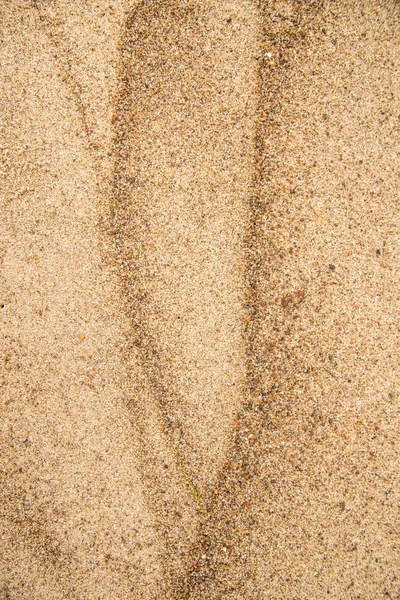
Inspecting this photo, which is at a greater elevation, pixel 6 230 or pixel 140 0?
pixel 140 0

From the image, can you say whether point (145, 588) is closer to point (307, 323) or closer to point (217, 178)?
point (307, 323)

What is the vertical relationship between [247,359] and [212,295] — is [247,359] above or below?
below

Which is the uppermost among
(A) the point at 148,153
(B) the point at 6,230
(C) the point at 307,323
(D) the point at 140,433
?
(A) the point at 148,153

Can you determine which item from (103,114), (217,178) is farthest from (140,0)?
(217,178)

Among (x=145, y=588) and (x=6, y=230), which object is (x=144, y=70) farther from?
(x=145, y=588)

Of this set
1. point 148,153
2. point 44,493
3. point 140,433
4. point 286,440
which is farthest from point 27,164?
point 286,440

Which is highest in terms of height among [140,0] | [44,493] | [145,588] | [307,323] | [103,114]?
[140,0]
